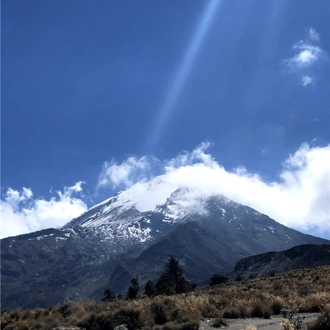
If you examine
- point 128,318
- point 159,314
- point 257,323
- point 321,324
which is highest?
point 128,318

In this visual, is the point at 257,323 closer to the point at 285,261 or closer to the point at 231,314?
the point at 231,314

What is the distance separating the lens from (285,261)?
156m

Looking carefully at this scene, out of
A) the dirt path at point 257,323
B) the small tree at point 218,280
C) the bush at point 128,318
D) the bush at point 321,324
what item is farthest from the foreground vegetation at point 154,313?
the small tree at point 218,280

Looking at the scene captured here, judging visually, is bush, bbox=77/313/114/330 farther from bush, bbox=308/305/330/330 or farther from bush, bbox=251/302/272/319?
bush, bbox=308/305/330/330

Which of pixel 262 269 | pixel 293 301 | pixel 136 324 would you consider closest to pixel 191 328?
pixel 136 324

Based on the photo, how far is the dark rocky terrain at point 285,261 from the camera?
14065cm

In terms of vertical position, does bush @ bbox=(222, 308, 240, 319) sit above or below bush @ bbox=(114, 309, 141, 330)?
below

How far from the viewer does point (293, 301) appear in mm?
18797

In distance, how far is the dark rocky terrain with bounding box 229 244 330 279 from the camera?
14065 centimetres

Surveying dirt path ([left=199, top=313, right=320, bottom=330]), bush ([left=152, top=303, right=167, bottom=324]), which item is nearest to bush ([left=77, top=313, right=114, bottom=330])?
bush ([left=152, top=303, right=167, bottom=324])

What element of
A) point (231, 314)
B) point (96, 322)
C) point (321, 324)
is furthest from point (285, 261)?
point (321, 324)

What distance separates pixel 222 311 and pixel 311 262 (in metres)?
133

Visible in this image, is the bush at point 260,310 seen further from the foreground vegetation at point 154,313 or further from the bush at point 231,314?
the bush at point 231,314

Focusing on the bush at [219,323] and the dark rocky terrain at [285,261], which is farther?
the dark rocky terrain at [285,261]
